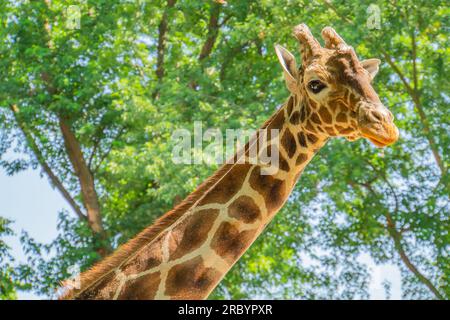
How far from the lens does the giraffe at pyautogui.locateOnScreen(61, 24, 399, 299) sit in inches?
176

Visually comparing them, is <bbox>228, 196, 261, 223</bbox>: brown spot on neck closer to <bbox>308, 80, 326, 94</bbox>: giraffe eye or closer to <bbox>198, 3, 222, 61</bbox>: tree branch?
<bbox>308, 80, 326, 94</bbox>: giraffe eye

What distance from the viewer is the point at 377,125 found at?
4.10m

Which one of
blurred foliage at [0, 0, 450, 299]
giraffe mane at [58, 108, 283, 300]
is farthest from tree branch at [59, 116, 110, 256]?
giraffe mane at [58, 108, 283, 300]

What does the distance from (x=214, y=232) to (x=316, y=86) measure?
857 millimetres

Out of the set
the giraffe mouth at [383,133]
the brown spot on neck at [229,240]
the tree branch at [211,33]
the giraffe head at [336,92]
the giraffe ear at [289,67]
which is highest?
the tree branch at [211,33]

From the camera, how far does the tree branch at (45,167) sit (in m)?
14.5

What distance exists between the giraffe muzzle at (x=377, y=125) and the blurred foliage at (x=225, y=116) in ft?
25.0

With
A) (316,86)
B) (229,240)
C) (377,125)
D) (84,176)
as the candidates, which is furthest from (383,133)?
(84,176)

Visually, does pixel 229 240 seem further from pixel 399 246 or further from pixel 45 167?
pixel 45 167

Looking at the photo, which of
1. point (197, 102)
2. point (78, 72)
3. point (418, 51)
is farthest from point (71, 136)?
point (418, 51)

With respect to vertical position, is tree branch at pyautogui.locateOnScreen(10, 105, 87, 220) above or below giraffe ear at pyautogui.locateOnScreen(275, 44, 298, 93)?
above

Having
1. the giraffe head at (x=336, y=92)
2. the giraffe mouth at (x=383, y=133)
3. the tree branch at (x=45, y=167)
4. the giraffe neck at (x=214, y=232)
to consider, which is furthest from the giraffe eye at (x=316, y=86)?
the tree branch at (x=45, y=167)

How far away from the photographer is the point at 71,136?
48.8ft

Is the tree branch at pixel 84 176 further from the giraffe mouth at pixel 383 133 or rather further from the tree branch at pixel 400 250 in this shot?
the giraffe mouth at pixel 383 133
